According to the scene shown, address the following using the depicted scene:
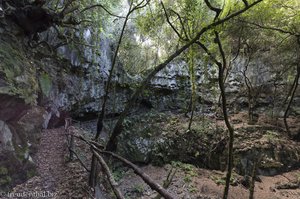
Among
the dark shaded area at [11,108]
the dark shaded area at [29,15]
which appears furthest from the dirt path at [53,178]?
the dark shaded area at [29,15]

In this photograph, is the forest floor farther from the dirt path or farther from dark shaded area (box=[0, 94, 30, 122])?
dark shaded area (box=[0, 94, 30, 122])

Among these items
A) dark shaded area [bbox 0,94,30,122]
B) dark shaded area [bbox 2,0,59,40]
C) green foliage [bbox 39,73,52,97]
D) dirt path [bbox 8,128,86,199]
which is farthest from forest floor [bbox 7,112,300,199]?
dark shaded area [bbox 2,0,59,40]

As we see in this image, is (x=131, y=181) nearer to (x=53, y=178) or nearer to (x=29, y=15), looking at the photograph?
(x=53, y=178)

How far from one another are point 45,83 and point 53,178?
131 inches

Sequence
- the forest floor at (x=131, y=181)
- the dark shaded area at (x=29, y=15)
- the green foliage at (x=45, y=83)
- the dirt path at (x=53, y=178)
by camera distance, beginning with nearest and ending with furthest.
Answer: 1. the dirt path at (x=53, y=178)
2. the forest floor at (x=131, y=181)
3. the dark shaded area at (x=29, y=15)
4. the green foliage at (x=45, y=83)

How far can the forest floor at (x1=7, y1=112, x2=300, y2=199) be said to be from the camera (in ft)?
17.4

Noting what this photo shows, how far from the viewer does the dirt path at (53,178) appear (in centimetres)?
497

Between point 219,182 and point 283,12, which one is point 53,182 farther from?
point 283,12

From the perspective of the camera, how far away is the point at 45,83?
24.8 ft

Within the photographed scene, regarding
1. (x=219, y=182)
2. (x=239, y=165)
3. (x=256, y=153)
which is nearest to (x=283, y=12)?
(x=256, y=153)

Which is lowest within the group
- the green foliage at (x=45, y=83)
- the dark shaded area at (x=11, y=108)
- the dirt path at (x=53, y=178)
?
the dirt path at (x=53, y=178)

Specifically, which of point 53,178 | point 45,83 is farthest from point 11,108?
point 45,83

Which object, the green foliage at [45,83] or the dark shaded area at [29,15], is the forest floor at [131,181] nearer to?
the green foliage at [45,83]

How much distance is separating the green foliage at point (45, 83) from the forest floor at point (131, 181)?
163 centimetres
